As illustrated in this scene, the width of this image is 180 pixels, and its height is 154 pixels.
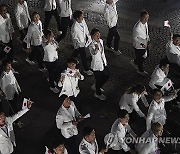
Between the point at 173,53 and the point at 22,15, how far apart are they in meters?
4.25

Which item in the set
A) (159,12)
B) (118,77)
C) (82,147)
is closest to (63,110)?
(82,147)

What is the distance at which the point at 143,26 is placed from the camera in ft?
32.7

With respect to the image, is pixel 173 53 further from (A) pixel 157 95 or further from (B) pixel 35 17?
→ (B) pixel 35 17

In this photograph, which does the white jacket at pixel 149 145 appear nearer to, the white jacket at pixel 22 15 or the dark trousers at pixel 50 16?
the white jacket at pixel 22 15

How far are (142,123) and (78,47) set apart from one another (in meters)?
2.86

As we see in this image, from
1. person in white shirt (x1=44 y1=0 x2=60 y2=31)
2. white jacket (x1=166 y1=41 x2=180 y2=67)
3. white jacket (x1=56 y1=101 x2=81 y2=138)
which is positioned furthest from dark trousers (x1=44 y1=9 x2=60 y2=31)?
white jacket (x1=56 y1=101 x2=81 y2=138)

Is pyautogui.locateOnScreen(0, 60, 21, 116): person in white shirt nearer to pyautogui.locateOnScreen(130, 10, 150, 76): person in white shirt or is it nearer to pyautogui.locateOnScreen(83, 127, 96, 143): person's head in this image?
pyautogui.locateOnScreen(83, 127, 96, 143): person's head

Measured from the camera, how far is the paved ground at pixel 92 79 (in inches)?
356

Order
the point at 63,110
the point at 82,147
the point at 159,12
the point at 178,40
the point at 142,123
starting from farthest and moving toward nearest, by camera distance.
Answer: the point at 159,12 → the point at 178,40 → the point at 142,123 → the point at 63,110 → the point at 82,147

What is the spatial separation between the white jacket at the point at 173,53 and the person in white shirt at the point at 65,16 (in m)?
3.37

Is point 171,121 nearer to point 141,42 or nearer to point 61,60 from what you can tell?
point 141,42

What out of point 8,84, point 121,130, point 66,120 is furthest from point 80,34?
point 121,130

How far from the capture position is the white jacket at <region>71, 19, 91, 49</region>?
10.0 meters

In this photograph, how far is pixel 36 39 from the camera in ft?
34.1
